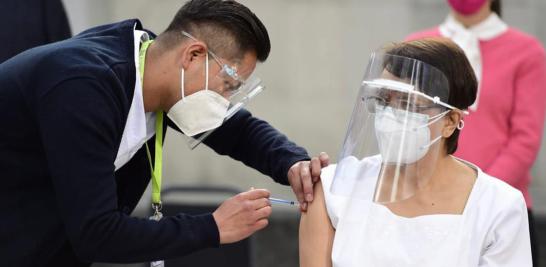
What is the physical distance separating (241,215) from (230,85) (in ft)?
1.23

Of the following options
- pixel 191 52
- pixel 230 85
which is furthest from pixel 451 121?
pixel 191 52

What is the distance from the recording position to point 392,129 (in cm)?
249

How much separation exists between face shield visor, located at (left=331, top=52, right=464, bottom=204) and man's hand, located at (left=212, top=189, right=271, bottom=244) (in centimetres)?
24

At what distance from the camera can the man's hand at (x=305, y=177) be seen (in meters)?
2.70

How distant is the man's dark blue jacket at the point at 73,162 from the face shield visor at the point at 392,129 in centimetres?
43

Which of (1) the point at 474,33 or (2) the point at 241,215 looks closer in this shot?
(2) the point at 241,215

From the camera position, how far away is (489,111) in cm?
370

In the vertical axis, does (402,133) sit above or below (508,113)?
above

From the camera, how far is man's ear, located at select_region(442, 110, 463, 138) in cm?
258

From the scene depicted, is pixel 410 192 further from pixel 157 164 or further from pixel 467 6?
pixel 467 6

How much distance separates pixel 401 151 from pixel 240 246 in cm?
134

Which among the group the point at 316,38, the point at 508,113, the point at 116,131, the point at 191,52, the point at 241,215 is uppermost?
the point at 191,52

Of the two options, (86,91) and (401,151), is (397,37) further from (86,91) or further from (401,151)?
(86,91)

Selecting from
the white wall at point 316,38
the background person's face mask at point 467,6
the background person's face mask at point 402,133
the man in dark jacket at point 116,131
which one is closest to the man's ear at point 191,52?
the man in dark jacket at point 116,131
